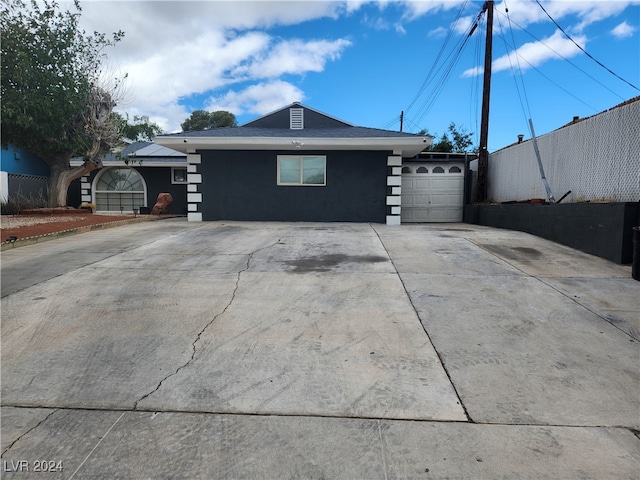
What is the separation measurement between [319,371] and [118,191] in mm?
18901

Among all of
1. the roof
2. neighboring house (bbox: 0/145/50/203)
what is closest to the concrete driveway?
the roof

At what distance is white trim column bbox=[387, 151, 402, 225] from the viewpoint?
44.7ft

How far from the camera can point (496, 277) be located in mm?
6238

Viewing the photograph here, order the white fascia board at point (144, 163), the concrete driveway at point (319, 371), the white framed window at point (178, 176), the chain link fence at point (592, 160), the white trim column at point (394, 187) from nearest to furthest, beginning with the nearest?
the concrete driveway at point (319, 371) → the chain link fence at point (592, 160) → the white trim column at point (394, 187) → the white fascia board at point (144, 163) → the white framed window at point (178, 176)

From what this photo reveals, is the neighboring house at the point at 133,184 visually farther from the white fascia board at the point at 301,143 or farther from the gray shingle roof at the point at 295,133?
the white fascia board at the point at 301,143

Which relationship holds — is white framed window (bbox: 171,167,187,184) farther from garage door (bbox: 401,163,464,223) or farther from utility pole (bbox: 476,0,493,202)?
utility pole (bbox: 476,0,493,202)

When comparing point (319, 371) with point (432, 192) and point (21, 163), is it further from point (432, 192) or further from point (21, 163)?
point (21, 163)

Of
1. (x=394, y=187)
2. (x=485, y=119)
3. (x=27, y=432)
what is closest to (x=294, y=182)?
(x=394, y=187)

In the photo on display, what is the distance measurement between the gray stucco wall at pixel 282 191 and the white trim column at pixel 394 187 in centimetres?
18

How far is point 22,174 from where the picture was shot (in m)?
18.3

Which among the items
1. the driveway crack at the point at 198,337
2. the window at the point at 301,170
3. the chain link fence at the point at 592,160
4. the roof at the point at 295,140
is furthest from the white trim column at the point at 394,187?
the driveway crack at the point at 198,337

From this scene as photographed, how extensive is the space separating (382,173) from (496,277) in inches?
317

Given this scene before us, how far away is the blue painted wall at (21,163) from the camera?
17.5m

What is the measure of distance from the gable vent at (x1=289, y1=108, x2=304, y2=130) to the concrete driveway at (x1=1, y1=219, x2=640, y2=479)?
9918 millimetres
